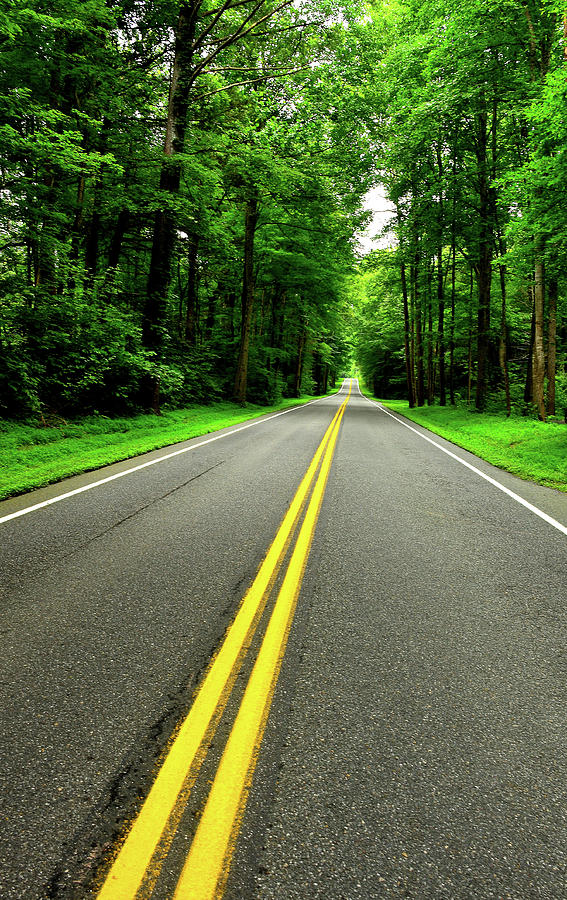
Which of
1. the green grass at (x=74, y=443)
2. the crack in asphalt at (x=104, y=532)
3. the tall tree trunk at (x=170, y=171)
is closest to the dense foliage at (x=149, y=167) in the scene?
the tall tree trunk at (x=170, y=171)

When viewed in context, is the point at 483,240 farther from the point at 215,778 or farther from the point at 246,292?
the point at 215,778

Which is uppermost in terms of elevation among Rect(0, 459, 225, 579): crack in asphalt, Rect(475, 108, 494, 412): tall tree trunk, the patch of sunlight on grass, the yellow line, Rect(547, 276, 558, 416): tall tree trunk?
Rect(475, 108, 494, 412): tall tree trunk

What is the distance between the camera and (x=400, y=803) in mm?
1762

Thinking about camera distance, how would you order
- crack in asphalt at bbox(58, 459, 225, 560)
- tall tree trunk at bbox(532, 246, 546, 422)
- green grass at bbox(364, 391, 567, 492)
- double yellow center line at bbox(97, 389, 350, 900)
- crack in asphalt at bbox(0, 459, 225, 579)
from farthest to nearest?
tall tree trunk at bbox(532, 246, 546, 422) < green grass at bbox(364, 391, 567, 492) < crack in asphalt at bbox(58, 459, 225, 560) < crack in asphalt at bbox(0, 459, 225, 579) < double yellow center line at bbox(97, 389, 350, 900)

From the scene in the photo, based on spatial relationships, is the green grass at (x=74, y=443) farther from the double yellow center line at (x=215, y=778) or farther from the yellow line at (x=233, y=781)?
the yellow line at (x=233, y=781)

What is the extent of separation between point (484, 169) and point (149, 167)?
1186 cm

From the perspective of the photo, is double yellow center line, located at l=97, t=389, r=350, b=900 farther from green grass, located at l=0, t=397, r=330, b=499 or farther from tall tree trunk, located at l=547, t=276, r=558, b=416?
tall tree trunk, located at l=547, t=276, r=558, b=416

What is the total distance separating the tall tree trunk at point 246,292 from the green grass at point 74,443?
27.6ft

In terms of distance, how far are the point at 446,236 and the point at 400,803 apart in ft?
71.2

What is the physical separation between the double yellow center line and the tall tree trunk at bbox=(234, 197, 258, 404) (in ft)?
64.9

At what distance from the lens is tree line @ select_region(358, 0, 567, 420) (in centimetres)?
1077

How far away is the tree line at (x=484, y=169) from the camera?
10773 millimetres

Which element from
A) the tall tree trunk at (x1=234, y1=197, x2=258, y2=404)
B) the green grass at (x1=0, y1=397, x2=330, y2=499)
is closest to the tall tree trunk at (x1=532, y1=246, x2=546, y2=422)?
the green grass at (x1=0, y1=397, x2=330, y2=499)

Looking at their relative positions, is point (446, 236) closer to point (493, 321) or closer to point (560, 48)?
point (493, 321)
